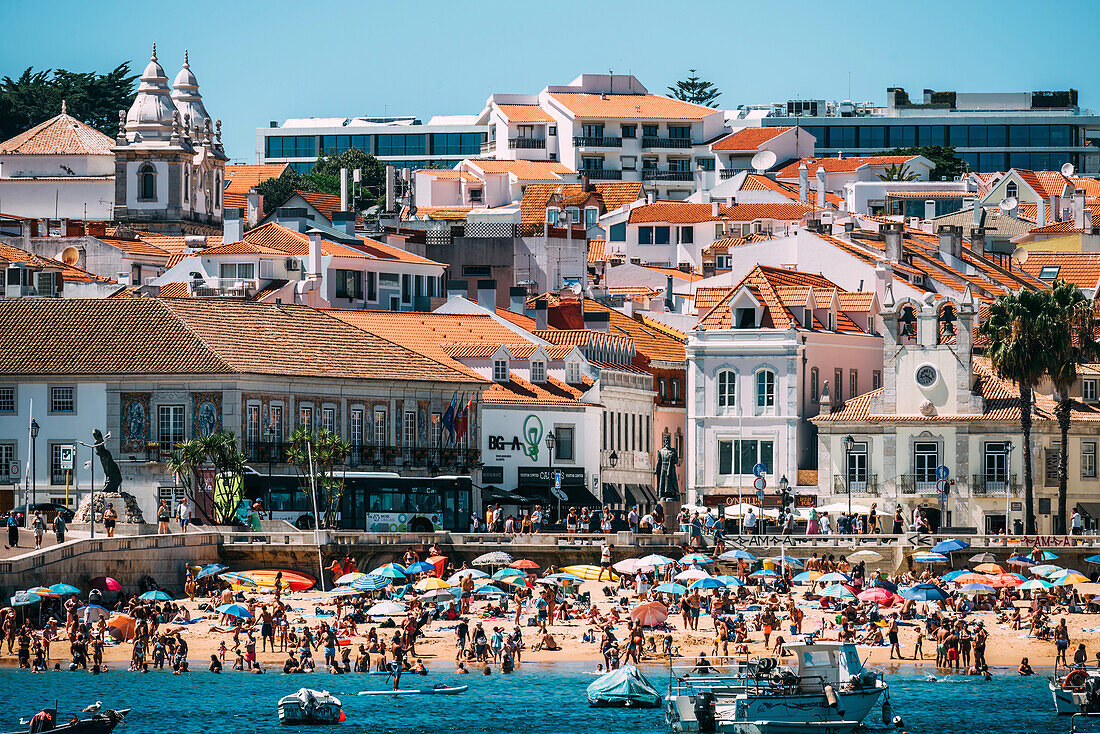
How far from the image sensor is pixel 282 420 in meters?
88.1

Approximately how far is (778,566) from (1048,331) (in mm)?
14861

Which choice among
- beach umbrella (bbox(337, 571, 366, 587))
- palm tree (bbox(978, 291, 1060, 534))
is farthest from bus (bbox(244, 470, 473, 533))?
palm tree (bbox(978, 291, 1060, 534))

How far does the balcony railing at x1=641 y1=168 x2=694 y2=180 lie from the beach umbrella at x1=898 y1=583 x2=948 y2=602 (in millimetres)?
102214

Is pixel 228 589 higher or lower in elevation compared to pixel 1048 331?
lower

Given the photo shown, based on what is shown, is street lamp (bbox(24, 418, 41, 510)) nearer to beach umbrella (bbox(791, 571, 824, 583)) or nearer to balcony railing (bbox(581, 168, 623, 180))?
beach umbrella (bbox(791, 571, 824, 583))

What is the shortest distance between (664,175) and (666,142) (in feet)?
7.84

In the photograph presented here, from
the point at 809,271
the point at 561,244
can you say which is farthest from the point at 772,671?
the point at 561,244

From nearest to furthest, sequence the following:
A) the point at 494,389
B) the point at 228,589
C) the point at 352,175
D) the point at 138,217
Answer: the point at 228,589 → the point at 494,389 → the point at 138,217 → the point at 352,175

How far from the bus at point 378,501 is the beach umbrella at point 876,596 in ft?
56.1

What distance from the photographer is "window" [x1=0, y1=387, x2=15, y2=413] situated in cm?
8812

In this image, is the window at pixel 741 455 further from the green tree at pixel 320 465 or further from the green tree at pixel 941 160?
the green tree at pixel 941 160

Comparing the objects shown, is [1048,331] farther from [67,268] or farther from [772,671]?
[67,268]

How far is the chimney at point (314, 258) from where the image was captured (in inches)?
4358

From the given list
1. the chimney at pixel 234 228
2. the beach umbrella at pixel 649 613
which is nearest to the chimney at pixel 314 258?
the chimney at pixel 234 228
